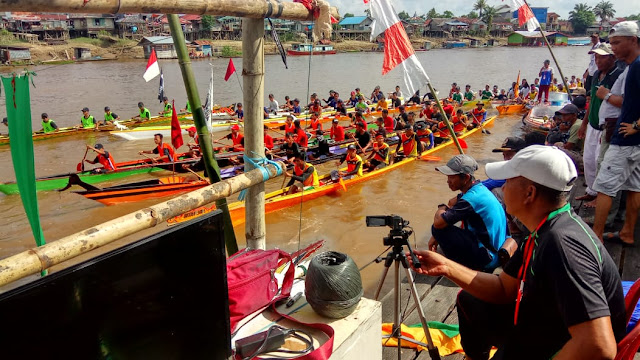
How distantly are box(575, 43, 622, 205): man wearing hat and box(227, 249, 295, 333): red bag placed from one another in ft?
13.7

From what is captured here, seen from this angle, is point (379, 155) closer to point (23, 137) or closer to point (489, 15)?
point (23, 137)

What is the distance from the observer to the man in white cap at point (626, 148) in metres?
4.00

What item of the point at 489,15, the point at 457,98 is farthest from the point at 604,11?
the point at 457,98

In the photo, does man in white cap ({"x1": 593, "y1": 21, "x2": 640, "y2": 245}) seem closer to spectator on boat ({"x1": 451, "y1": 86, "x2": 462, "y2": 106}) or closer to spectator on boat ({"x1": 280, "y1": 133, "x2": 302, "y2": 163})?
spectator on boat ({"x1": 280, "y1": 133, "x2": 302, "y2": 163})

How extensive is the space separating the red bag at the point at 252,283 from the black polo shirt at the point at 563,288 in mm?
1317

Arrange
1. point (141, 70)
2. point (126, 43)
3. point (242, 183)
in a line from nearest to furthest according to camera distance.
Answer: point (242, 183) < point (141, 70) < point (126, 43)

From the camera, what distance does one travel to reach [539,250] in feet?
6.36

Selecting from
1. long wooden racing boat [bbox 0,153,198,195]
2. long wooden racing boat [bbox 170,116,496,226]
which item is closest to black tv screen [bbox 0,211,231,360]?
long wooden racing boat [bbox 170,116,496,226]

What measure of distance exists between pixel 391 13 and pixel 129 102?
74.6 ft

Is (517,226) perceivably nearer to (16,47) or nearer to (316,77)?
(316,77)

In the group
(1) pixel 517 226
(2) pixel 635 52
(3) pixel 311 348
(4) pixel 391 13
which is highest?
(4) pixel 391 13

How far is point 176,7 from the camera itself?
2539mm

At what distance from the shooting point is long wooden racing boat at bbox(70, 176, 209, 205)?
9469 millimetres

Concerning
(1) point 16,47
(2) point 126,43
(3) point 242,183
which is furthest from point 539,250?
(2) point 126,43
